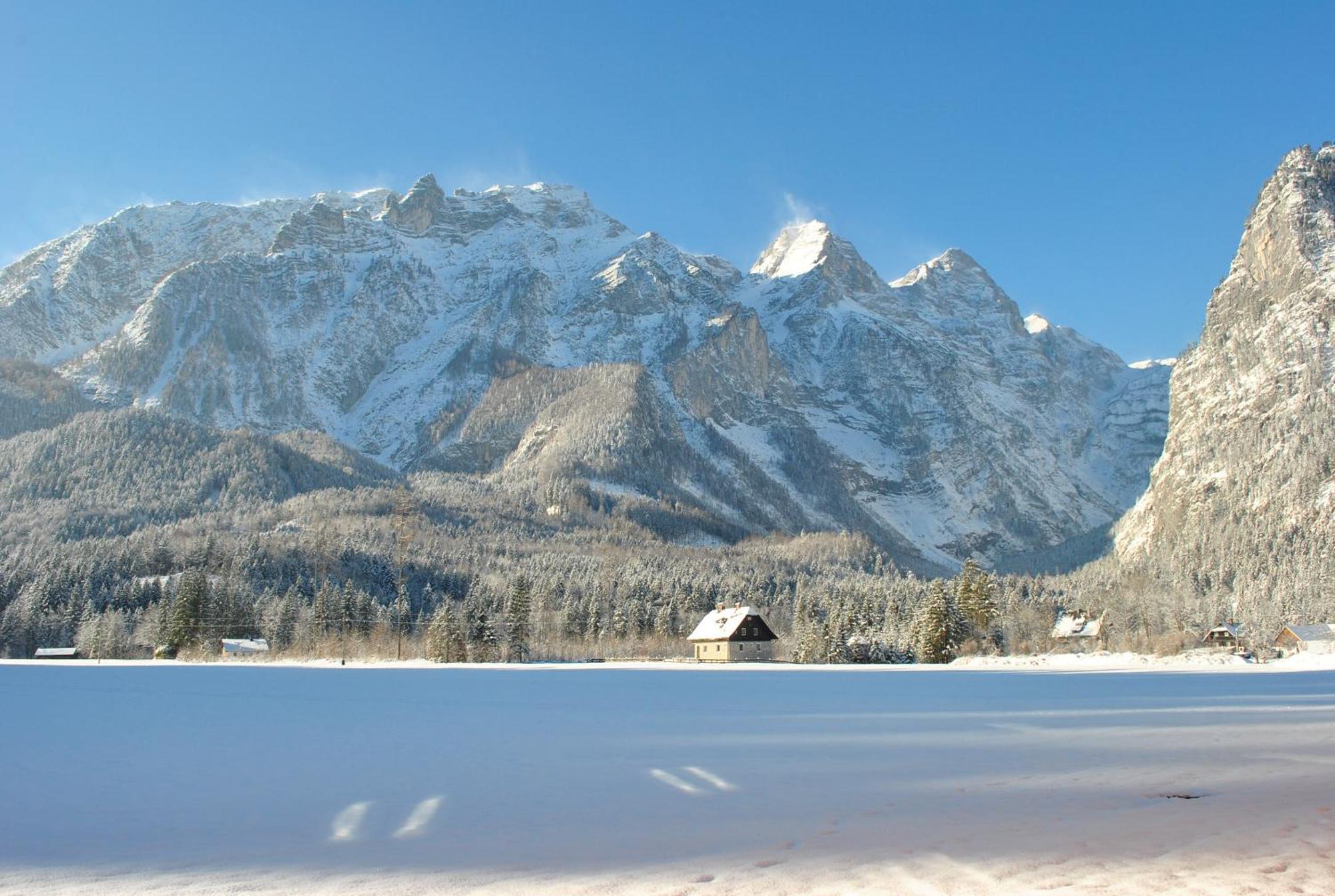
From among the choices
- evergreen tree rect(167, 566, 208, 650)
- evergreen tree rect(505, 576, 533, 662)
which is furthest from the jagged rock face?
evergreen tree rect(167, 566, 208, 650)

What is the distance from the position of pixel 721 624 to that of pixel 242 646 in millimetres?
43032

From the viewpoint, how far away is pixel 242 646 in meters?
88.0

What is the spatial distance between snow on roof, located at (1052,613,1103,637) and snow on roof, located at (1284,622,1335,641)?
764 inches

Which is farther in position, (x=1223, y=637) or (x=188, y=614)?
(x=1223, y=637)

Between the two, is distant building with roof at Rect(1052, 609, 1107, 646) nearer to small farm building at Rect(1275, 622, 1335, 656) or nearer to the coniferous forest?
the coniferous forest

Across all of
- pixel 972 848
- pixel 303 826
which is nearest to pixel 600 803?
pixel 303 826

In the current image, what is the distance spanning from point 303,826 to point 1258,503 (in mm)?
182795

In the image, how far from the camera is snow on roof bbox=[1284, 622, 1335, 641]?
8994 cm

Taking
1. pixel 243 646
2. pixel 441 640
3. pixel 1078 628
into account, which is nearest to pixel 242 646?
pixel 243 646

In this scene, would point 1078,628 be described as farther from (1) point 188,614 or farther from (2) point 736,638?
(1) point 188,614

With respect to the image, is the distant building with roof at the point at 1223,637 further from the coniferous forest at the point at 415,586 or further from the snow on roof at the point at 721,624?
the snow on roof at the point at 721,624

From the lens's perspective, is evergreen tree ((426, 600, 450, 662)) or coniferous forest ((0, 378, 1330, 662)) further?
coniferous forest ((0, 378, 1330, 662))

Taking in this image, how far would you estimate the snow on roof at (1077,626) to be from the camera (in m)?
109

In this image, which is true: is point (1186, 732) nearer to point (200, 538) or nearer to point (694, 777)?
point (694, 777)
